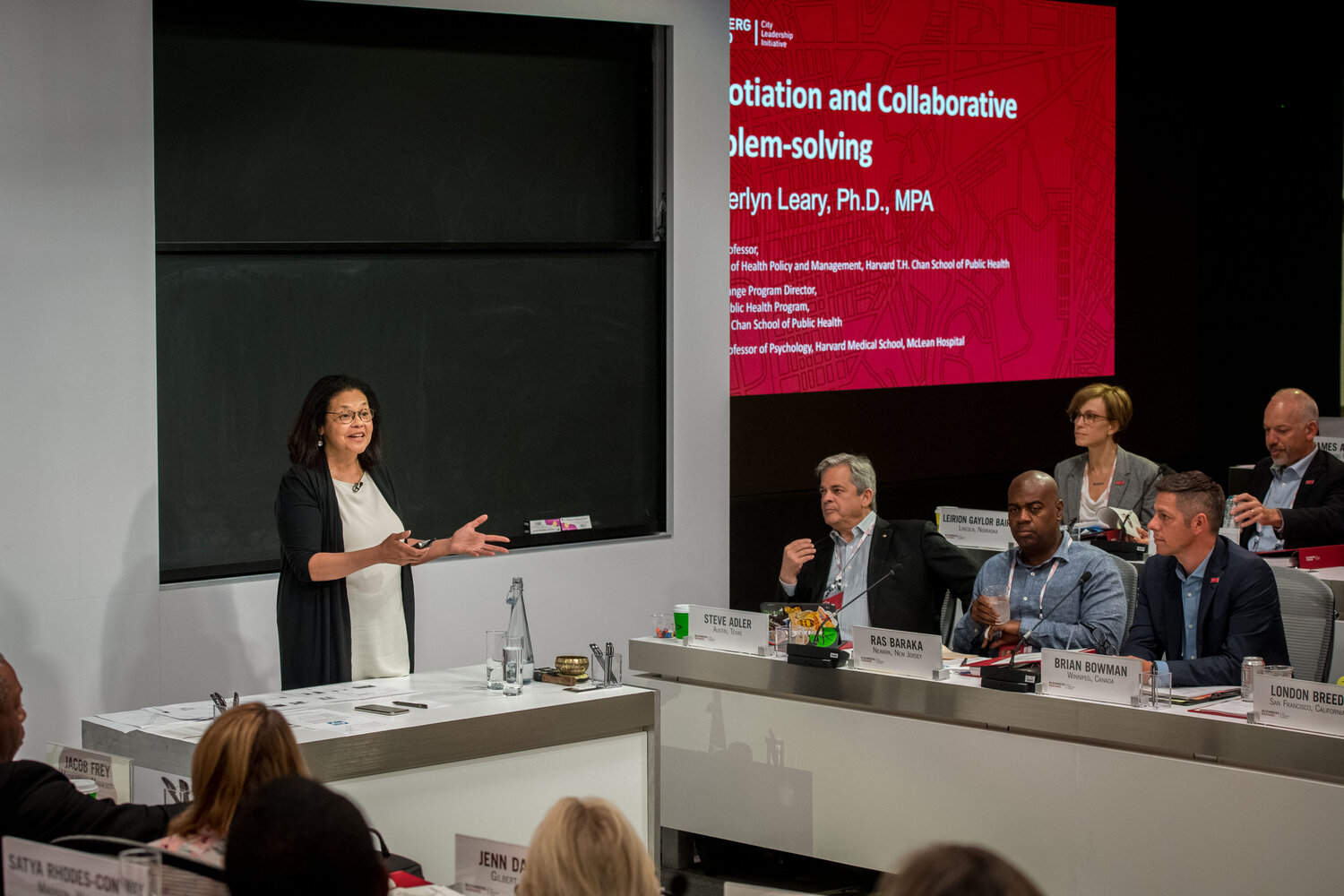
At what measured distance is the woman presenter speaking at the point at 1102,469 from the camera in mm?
6078

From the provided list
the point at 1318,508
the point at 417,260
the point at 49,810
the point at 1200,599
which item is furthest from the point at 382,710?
the point at 1318,508

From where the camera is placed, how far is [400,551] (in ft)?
12.6

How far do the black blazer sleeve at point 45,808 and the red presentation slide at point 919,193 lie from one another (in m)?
4.31

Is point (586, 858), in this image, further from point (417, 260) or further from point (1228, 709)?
point (417, 260)

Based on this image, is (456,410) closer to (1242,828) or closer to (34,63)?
(34,63)

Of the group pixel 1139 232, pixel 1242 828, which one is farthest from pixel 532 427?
pixel 1139 232

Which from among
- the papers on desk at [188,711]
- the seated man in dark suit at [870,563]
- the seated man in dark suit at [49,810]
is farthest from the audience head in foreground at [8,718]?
the seated man in dark suit at [870,563]

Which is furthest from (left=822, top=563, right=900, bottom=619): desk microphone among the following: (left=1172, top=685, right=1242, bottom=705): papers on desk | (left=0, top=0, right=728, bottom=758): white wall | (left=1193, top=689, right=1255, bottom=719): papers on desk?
(left=0, top=0, right=728, bottom=758): white wall

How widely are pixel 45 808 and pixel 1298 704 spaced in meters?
2.38

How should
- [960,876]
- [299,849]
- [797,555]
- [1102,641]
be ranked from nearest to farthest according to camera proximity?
[960,876] < [299,849] < [1102,641] < [797,555]

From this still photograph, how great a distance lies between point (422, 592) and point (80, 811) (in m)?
3.17

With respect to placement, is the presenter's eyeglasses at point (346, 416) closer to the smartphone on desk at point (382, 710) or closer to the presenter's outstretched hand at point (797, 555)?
the smartphone on desk at point (382, 710)

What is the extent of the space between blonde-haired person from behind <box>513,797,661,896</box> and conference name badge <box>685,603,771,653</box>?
220cm

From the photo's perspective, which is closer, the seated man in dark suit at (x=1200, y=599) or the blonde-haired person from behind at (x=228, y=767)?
the blonde-haired person from behind at (x=228, y=767)
